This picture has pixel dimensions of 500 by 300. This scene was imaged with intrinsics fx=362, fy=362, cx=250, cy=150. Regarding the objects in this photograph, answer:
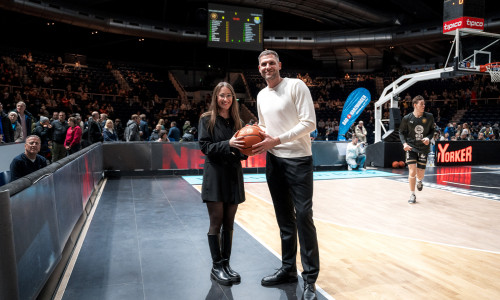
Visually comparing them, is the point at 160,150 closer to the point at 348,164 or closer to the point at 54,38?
the point at 348,164

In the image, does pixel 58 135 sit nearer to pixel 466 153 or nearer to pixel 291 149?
pixel 291 149

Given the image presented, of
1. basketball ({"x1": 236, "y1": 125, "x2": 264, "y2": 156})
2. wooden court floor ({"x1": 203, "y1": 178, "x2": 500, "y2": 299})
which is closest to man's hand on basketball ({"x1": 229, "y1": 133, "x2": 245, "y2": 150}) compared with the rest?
basketball ({"x1": 236, "y1": 125, "x2": 264, "y2": 156})

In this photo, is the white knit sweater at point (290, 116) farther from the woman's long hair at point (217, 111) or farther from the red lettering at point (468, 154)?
the red lettering at point (468, 154)

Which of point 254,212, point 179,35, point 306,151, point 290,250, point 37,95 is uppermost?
point 179,35

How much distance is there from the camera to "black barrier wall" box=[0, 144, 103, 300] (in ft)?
6.99

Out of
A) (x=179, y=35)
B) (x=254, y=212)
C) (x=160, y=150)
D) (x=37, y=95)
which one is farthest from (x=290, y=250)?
(x=179, y=35)

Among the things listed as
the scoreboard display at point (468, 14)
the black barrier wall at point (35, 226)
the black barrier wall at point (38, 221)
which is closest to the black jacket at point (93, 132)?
the black barrier wall at point (38, 221)

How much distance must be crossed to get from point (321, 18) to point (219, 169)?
76.6ft

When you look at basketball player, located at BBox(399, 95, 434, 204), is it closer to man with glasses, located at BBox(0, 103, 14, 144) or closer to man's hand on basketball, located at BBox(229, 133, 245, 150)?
man's hand on basketball, located at BBox(229, 133, 245, 150)

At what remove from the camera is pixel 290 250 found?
3.15 metres

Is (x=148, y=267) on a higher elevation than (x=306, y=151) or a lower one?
lower

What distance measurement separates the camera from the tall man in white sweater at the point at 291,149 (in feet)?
9.21

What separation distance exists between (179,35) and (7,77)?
9375 mm

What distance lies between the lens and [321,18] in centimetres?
2405
